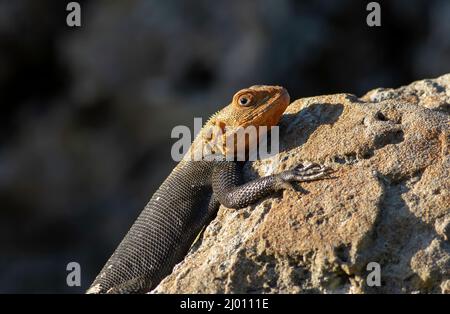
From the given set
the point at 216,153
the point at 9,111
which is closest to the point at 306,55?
the point at 9,111

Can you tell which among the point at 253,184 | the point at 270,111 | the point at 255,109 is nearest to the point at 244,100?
the point at 255,109

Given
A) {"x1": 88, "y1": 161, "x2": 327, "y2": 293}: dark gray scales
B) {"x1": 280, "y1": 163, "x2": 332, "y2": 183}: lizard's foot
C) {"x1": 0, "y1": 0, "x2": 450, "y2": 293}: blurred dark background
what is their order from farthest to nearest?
1. {"x1": 0, "y1": 0, "x2": 450, "y2": 293}: blurred dark background
2. {"x1": 88, "y1": 161, "x2": 327, "y2": 293}: dark gray scales
3. {"x1": 280, "y1": 163, "x2": 332, "y2": 183}: lizard's foot

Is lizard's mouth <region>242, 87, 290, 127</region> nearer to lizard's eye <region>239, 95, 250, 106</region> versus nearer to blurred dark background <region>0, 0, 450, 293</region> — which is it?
lizard's eye <region>239, 95, 250, 106</region>

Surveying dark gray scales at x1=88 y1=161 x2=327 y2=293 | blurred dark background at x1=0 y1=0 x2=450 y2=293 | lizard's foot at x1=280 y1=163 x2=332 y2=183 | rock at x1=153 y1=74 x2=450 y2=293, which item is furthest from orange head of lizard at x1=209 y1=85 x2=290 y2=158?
blurred dark background at x1=0 y1=0 x2=450 y2=293

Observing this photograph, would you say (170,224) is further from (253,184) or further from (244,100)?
(244,100)

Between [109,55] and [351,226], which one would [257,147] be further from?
[109,55]
